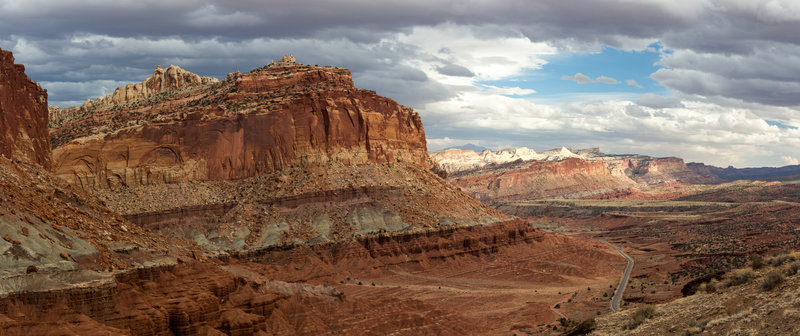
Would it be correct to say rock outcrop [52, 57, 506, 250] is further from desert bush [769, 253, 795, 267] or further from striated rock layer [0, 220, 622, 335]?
desert bush [769, 253, 795, 267]

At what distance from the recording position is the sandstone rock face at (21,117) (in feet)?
170

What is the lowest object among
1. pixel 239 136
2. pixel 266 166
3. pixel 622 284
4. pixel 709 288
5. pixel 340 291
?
pixel 622 284

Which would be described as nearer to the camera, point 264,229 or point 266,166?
point 264,229

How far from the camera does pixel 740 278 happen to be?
30328 millimetres

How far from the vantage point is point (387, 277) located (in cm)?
7056

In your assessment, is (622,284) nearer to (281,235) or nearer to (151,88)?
(281,235)

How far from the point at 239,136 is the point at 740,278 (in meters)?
65.5

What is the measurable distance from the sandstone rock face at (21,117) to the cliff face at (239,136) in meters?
20.9

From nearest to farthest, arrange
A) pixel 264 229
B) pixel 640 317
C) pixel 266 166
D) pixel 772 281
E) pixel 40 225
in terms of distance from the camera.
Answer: pixel 772 281 < pixel 640 317 < pixel 40 225 < pixel 264 229 < pixel 266 166

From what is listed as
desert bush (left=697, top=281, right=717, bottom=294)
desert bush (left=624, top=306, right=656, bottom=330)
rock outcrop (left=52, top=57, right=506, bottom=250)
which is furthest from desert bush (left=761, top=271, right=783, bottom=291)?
rock outcrop (left=52, top=57, right=506, bottom=250)

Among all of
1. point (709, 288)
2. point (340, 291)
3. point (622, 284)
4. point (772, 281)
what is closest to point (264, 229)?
point (340, 291)

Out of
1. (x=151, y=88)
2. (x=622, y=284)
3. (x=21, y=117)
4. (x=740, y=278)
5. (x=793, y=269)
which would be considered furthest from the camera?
(x=151, y=88)

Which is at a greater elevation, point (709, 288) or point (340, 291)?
point (709, 288)

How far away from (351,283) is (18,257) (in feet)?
122
